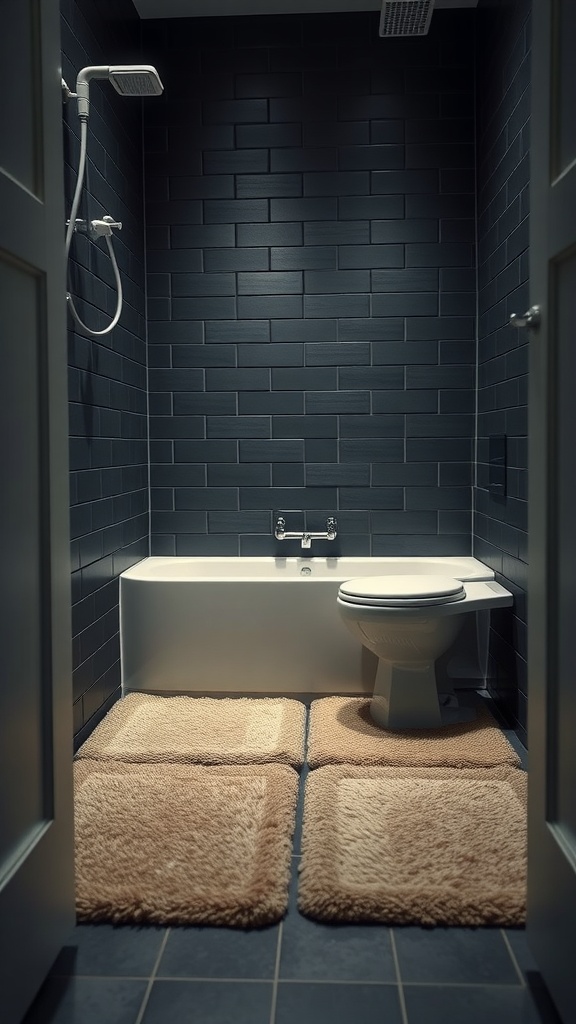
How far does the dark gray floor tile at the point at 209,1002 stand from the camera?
5.49ft

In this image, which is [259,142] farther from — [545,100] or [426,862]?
[426,862]

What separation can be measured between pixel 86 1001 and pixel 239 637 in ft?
6.74

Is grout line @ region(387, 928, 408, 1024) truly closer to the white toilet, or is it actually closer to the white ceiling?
the white toilet

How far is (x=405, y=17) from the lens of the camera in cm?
364

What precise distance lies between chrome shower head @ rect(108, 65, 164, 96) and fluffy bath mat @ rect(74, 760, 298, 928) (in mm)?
2395

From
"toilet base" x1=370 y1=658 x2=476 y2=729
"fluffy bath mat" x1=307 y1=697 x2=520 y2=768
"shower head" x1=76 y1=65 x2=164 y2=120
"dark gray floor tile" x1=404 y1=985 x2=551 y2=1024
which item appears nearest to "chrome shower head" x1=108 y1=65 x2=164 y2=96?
"shower head" x1=76 y1=65 x2=164 y2=120

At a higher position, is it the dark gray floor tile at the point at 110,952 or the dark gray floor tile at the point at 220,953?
the dark gray floor tile at the point at 110,952

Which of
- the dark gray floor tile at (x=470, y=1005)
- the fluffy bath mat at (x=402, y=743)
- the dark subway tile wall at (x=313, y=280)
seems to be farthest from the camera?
the dark subway tile wall at (x=313, y=280)

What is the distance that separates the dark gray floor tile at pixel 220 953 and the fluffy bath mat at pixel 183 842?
3 centimetres

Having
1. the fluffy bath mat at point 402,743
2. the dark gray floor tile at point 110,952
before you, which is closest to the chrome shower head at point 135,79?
the fluffy bath mat at point 402,743

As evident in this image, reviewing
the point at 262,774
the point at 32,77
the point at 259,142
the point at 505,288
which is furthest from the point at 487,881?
the point at 259,142

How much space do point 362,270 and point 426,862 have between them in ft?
9.32

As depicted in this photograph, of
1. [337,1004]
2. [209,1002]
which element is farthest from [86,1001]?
[337,1004]

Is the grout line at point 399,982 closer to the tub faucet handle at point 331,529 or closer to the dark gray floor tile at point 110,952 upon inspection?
the dark gray floor tile at point 110,952
